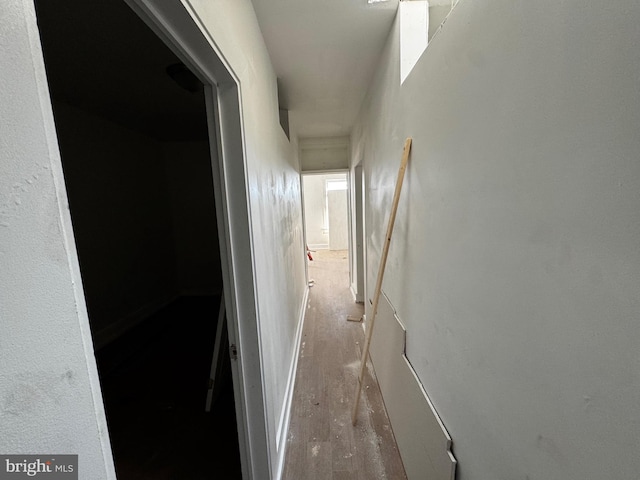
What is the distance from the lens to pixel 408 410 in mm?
1399

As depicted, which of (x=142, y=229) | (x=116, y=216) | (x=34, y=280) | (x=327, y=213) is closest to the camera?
(x=34, y=280)

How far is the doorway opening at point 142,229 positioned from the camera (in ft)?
5.08

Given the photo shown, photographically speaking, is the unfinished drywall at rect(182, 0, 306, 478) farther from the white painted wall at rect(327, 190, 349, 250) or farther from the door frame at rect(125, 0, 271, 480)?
Result: the white painted wall at rect(327, 190, 349, 250)

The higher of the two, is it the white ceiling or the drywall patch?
the white ceiling

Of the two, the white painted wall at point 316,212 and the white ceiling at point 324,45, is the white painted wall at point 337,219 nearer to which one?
the white painted wall at point 316,212

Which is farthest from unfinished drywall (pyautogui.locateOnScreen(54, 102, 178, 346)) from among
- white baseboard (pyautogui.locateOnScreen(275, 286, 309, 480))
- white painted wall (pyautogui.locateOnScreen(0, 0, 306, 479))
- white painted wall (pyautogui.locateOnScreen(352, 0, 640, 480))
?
white painted wall (pyautogui.locateOnScreen(352, 0, 640, 480))

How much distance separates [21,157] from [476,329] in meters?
1.07

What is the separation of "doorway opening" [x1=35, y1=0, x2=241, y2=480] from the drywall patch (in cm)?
98

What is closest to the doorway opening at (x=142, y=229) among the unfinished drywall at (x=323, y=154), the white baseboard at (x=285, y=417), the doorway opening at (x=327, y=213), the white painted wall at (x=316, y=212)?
the white baseboard at (x=285, y=417)

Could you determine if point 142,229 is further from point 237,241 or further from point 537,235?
point 537,235

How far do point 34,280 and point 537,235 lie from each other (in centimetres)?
89

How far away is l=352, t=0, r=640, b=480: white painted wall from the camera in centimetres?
44

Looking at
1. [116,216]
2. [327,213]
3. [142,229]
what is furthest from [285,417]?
[327,213]

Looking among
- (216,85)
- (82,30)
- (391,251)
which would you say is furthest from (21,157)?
(82,30)
